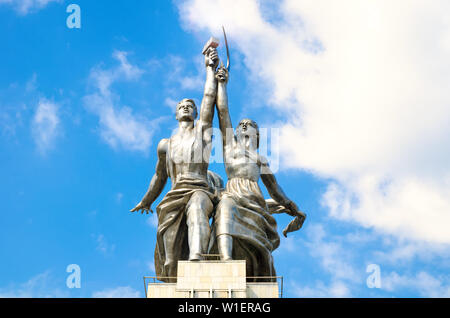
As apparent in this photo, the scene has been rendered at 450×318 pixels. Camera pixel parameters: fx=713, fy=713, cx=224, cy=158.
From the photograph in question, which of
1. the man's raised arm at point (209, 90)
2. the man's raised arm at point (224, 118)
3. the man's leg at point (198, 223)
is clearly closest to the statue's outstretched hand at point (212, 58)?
the man's raised arm at point (209, 90)

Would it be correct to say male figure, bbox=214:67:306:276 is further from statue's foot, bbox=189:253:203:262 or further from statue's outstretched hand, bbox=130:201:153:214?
statue's outstretched hand, bbox=130:201:153:214

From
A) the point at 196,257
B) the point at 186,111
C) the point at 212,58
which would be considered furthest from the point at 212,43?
the point at 196,257

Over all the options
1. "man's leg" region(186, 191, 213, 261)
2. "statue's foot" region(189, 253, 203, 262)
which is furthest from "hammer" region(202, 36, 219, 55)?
"statue's foot" region(189, 253, 203, 262)

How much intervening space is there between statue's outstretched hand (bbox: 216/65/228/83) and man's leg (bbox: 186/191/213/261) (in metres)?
5.40

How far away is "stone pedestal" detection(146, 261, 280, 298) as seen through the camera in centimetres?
2373

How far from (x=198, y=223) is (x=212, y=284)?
2725mm

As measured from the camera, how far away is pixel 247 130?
29266 millimetres

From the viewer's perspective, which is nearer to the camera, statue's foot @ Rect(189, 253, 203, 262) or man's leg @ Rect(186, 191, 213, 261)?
statue's foot @ Rect(189, 253, 203, 262)

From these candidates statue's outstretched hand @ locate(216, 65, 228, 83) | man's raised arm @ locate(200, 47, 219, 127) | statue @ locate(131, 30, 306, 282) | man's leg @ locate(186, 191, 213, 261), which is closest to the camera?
man's leg @ locate(186, 191, 213, 261)

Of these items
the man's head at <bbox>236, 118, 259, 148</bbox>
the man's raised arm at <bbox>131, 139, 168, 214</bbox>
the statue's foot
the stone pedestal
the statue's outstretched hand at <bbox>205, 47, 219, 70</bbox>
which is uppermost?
the statue's outstretched hand at <bbox>205, 47, 219, 70</bbox>
